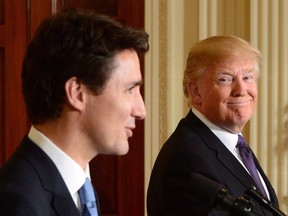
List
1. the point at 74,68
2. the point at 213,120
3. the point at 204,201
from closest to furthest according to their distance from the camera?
the point at 204,201 < the point at 74,68 < the point at 213,120

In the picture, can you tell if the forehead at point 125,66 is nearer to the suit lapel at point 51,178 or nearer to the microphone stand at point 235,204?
the suit lapel at point 51,178

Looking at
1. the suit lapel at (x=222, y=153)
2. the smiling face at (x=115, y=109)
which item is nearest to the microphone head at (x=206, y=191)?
the smiling face at (x=115, y=109)

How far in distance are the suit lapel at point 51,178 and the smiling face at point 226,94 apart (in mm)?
831

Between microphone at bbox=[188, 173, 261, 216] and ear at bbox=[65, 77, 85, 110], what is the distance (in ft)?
0.99

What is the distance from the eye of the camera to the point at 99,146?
1521 mm

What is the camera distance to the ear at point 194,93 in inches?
87.1

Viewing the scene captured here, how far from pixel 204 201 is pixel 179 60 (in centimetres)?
216

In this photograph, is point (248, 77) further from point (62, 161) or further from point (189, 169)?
point (62, 161)

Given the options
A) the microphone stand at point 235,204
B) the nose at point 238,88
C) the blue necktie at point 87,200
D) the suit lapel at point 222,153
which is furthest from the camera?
the nose at point 238,88

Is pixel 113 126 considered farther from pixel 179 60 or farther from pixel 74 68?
pixel 179 60

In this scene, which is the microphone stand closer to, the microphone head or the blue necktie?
the microphone head

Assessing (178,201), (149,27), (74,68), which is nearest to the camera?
(74,68)

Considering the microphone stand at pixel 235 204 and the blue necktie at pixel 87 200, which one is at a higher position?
the microphone stand at pixel 235 204

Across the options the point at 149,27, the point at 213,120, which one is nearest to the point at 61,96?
the point at 213,120
